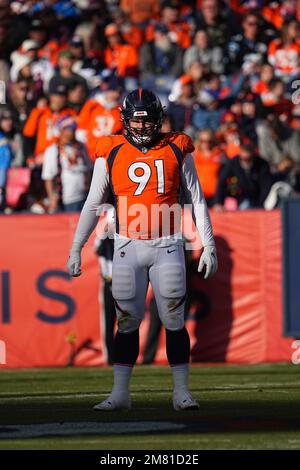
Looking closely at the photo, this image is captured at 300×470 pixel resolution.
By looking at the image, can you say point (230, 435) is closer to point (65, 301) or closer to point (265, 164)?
point (65, 301)

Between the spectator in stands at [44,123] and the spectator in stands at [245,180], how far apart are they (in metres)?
2.26

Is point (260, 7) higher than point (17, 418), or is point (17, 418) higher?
point (260, 7)

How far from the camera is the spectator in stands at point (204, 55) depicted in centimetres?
1772

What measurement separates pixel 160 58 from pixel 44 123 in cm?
276

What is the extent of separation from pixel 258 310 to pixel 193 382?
276cm

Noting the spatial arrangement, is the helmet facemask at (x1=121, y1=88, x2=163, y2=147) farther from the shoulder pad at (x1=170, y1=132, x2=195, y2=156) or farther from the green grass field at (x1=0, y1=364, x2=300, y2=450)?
the green grass field at (x1=0, y1=364, x2=300, y2=450)

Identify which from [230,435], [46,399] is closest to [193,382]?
[46,399]

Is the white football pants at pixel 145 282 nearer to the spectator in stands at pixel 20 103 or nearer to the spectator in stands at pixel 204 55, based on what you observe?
the spectator in stands at pixel 20 103

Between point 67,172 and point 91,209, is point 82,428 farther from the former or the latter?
point 67,172

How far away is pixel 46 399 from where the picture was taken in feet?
31.4

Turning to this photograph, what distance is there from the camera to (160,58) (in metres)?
18.1

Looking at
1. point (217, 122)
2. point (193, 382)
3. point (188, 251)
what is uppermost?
point (217, 122)

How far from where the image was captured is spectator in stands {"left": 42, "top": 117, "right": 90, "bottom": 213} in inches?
562

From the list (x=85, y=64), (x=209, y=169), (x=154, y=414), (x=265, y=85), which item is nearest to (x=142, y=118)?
(x=154, y=414)
